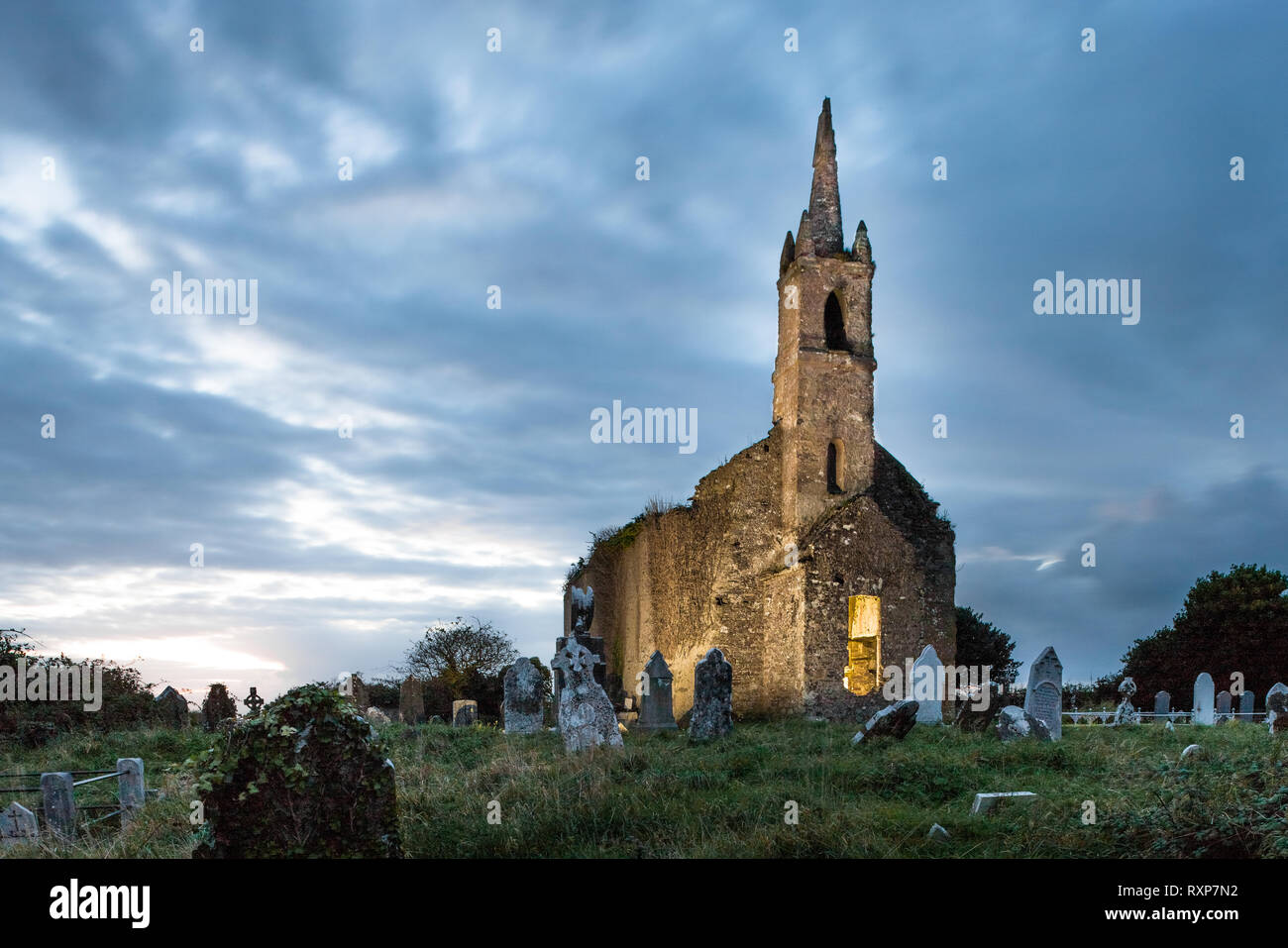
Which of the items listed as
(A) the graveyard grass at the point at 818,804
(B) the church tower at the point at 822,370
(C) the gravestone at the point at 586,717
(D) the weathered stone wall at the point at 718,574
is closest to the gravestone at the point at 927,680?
(D) the weathered stone wall at the point at 718,574

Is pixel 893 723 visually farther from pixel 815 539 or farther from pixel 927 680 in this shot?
pixel 815 539

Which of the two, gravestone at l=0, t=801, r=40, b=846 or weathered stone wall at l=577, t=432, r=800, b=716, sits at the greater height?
weathered stone wall at l=577, t=432, r=800, b=716

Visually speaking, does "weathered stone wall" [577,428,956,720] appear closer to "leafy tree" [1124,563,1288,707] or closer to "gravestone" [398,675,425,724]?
"gravestone" [398,675,425,724]

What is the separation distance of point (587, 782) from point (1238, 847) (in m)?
5.15

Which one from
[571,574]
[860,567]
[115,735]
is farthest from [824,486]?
[115,735]

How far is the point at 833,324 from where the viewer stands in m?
24.8

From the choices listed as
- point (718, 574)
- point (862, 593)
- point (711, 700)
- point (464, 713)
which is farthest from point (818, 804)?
point (718, 574)

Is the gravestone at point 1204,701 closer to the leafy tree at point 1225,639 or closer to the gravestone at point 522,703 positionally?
the leafy tree at point 1225,639

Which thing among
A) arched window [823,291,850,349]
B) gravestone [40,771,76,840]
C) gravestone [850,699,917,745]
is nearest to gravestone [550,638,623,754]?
gravestone [850,699,917,745]

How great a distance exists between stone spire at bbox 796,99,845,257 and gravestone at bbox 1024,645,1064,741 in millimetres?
12567

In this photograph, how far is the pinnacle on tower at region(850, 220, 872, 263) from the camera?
80.6 feet

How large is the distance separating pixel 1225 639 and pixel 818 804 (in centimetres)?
3511

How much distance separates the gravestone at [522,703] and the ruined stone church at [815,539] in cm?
404
